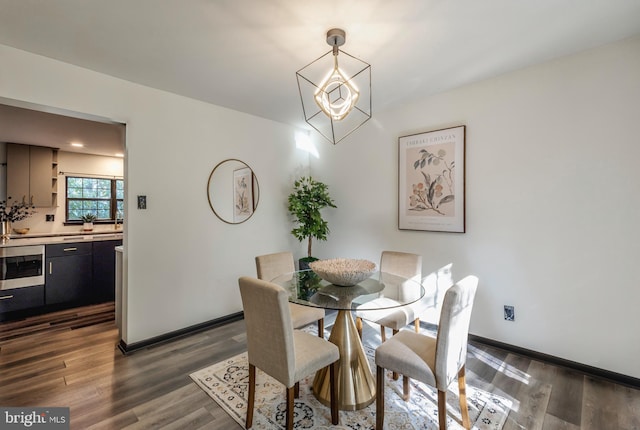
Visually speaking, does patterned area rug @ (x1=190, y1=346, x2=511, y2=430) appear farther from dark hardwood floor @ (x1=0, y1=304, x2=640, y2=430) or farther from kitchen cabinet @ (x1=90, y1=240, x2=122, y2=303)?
kitchen cabinet @ (x1=90, y1=240, x2=122, y2=303)

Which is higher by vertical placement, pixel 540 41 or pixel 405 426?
pixel 540 41

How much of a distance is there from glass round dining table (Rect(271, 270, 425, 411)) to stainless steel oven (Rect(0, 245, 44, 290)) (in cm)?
362

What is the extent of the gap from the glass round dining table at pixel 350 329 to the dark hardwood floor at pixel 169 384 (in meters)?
0.73

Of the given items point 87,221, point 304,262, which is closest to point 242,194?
point 304,262

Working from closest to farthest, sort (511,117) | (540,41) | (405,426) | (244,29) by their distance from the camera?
(405,426) → (244,29) → (540,41) → (511,117)

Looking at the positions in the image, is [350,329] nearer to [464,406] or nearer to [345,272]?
[345,272]

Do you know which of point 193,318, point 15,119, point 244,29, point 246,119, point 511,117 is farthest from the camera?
point 246,119

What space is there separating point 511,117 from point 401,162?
1071mm

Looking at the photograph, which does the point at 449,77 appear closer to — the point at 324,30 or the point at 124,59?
the point at 324,30

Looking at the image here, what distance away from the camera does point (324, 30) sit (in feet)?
6.29

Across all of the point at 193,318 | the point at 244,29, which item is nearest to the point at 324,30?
the point at 244,29

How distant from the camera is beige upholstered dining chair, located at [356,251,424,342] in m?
2.27

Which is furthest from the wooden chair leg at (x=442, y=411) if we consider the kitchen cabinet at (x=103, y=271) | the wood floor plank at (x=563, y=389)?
the kitchen cabinet at (x=103, y=271)

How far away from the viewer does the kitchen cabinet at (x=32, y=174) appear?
4.29 m
